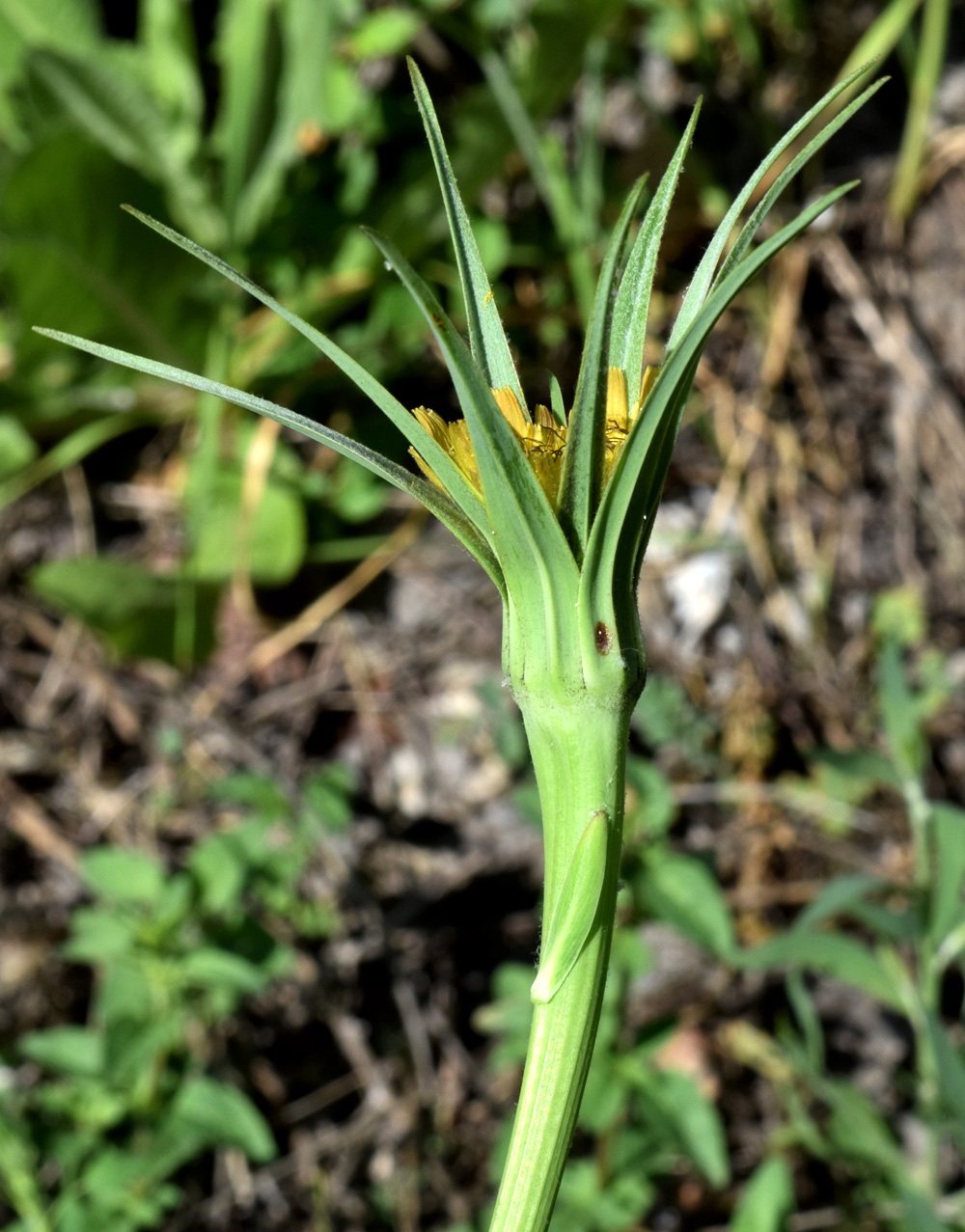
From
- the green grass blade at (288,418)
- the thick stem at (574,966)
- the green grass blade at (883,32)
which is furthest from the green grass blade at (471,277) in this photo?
the green grass blade at (883,32)

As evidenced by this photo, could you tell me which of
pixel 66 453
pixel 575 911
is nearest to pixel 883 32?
pixel 66 453

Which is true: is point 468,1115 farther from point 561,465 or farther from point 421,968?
point 561,465

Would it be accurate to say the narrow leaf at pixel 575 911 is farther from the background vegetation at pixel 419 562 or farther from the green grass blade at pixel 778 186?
the background vegetation at pixel 419 562

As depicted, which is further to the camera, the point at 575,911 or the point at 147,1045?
the point at 147,1045

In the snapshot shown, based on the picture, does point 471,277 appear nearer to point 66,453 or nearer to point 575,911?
point 575,911

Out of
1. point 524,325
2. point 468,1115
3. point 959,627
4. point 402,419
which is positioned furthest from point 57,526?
point 402,419

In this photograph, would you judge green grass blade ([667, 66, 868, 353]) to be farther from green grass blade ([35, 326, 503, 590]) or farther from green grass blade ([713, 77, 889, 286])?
green grass blade ([35, 326, 503, 590])
